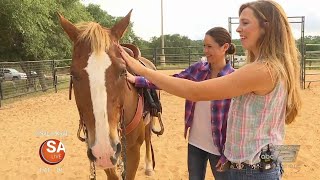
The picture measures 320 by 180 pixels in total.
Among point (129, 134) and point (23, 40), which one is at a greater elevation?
point (23, 40)

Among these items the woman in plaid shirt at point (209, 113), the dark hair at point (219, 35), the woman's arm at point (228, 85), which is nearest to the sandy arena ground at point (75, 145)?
the woman in plaid shirt at point (209, 113)

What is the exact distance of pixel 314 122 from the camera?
7566mm

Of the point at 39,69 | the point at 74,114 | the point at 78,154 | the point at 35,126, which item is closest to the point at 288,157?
the point at 78,154

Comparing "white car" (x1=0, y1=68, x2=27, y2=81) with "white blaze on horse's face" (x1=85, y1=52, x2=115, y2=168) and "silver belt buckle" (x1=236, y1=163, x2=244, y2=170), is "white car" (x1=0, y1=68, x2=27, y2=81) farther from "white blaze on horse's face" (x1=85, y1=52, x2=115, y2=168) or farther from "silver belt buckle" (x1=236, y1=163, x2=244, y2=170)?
"silver belt buckle" (x1=236, y1=163, x2=244, y2=170)

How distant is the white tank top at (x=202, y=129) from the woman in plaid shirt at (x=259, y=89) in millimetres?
996

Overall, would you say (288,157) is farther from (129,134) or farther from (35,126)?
(35,126)

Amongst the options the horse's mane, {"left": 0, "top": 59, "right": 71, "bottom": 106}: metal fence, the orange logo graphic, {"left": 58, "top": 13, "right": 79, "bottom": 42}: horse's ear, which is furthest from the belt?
{"left": 0, "top": 59, "right": 71, "bottom": 106}: metal fence

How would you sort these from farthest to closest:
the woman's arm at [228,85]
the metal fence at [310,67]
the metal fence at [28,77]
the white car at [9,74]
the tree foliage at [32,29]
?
the metal fence at [310,67] → the tree foliage at [32,29] → the metal fence at [28,77] → the white car at [9,74] → the woman's arm at [228,85]

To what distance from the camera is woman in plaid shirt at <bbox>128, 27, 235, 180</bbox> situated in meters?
2.58

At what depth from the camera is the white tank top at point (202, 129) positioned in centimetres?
269

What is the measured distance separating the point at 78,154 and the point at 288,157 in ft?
15.4

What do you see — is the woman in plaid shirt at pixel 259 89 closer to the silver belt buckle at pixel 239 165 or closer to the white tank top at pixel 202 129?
the silver belt buckle at pixel 239 165

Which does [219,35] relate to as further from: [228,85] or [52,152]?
[52,152]

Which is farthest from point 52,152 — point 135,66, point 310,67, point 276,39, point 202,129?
point 310,67
